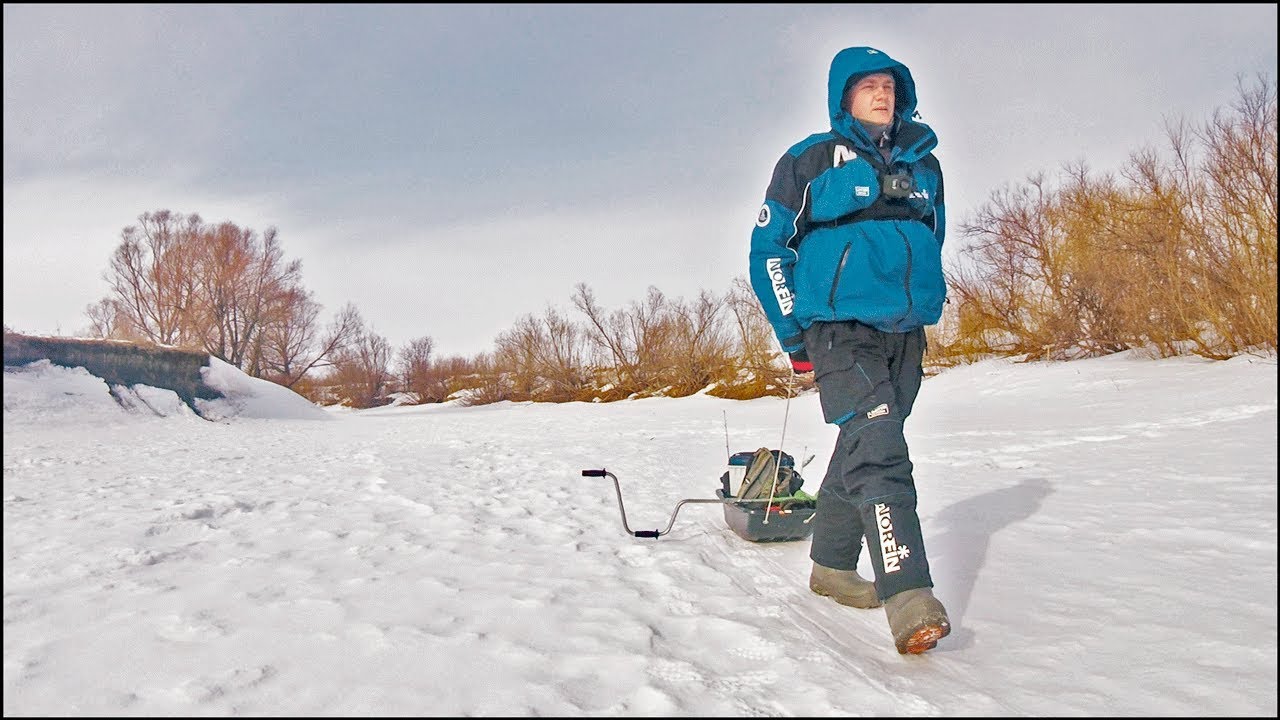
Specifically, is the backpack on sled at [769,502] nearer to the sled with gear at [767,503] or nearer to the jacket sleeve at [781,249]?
the sled with gear at [767,503]

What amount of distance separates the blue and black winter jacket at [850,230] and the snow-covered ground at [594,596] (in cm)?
94

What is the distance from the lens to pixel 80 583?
1.91 metres

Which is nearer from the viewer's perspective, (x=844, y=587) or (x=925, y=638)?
(x=925, y=638)

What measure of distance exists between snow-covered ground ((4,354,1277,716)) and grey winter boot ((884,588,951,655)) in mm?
55

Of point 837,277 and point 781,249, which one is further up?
point 781,249

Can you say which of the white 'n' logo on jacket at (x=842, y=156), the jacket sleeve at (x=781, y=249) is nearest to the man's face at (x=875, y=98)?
the white 'n' logo on jacket at (x=842, y=156)

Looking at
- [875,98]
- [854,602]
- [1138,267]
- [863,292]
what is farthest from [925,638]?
[1138,267]

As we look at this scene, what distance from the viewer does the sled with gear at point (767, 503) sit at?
2.98 m

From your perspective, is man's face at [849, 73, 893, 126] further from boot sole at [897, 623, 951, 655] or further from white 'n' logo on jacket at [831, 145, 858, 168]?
boot sole at [897, 623, 951, 655]

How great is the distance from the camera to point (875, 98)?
2137mm

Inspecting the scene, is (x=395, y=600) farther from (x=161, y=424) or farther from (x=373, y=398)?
(x=373, y=398)

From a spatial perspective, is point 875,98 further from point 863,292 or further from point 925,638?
point 925,638

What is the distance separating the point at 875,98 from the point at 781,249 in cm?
58

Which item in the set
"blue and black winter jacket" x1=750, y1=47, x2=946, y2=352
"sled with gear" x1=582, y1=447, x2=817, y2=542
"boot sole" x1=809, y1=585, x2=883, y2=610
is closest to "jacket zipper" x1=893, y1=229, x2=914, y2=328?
"blue and black winter jacket" x1=750, y1=47, x2=946, y2=352
